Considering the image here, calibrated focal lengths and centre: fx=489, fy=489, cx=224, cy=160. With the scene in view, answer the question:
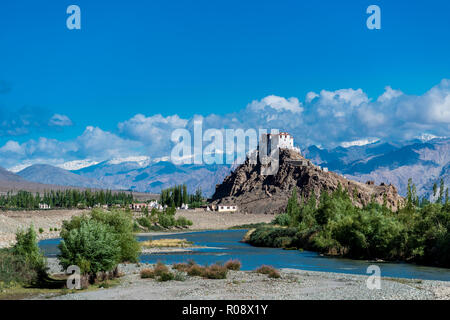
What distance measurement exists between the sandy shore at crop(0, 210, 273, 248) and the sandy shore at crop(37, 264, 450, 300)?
56.3 metres

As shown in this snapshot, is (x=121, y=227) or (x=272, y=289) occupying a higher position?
(x=121, y=227)

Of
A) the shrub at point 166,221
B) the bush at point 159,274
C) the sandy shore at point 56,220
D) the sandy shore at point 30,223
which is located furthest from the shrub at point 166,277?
A: the shrub at point 166,221

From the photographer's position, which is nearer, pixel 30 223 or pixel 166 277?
pixel 166 277

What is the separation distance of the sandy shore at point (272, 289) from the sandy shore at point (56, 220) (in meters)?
56.3

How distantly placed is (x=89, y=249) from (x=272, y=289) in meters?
14.2

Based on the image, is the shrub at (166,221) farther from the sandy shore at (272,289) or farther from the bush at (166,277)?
the bush at (166,277)

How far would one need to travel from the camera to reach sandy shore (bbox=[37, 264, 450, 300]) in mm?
31594

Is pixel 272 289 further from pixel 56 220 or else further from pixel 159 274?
pixel 56 220

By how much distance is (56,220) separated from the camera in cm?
13338

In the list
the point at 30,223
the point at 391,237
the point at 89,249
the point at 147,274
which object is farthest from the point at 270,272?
the point at 30,223

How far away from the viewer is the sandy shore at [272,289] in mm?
31594

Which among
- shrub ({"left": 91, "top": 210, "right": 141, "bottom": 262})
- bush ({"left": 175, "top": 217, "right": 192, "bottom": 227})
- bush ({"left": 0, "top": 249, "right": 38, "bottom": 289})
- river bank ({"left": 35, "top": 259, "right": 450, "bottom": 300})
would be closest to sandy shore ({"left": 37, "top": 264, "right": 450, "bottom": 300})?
river bank ({"left": 35, "top": 259, "right": 450, "bottom": 300})
